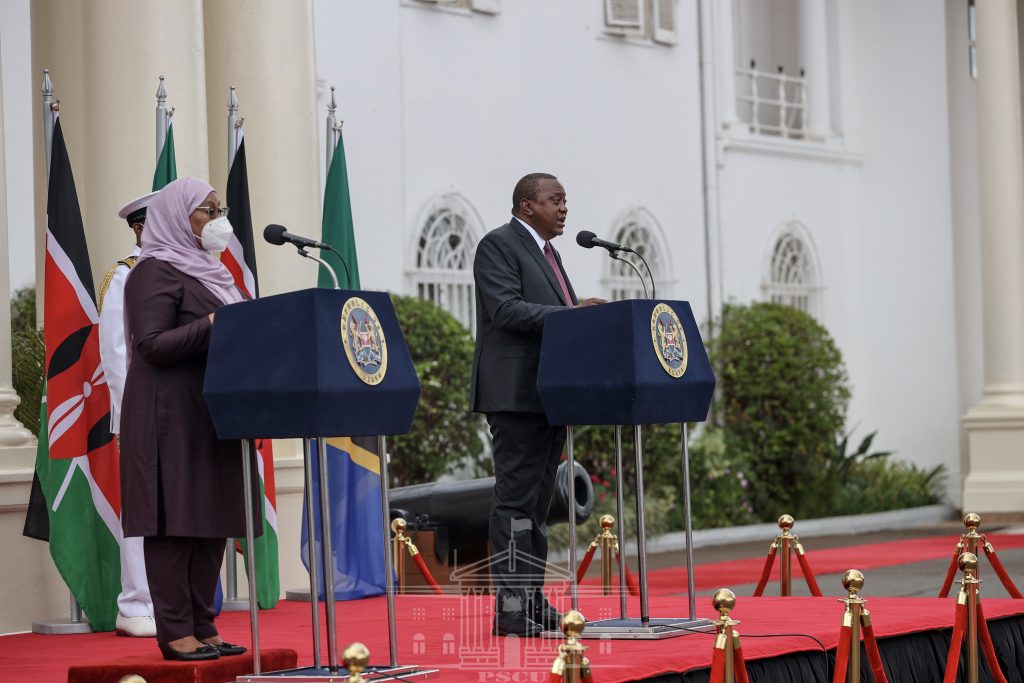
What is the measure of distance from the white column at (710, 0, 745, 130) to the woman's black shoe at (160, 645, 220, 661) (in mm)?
12951

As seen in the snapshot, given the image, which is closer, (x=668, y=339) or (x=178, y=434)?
(x=178, y=434)

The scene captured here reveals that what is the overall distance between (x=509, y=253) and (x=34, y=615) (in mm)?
3102

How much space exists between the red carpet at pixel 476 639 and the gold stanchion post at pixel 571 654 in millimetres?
730

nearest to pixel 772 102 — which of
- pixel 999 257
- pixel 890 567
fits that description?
pixel 999 257

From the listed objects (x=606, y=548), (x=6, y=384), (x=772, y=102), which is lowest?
(x=606, y=548)

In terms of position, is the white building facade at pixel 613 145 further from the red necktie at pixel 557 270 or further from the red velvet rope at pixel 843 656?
the red velvet rope at pixel 843 656

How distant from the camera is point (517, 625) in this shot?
19.1 feet

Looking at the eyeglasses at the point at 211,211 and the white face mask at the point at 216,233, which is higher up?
the eyeglasses at the point at 211,211

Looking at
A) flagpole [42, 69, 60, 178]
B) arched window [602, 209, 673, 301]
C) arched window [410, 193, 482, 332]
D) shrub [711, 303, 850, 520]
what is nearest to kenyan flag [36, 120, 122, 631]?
flagpole [42, 69, 60, 178]

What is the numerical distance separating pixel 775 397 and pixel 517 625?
11.4 m

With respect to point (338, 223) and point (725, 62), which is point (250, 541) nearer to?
point (338, 223)

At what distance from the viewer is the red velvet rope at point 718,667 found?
4.57 metres

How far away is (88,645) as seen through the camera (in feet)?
21.7

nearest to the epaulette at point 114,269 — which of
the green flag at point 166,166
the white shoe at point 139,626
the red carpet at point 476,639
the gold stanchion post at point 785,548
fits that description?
the green flag at point 166,166
